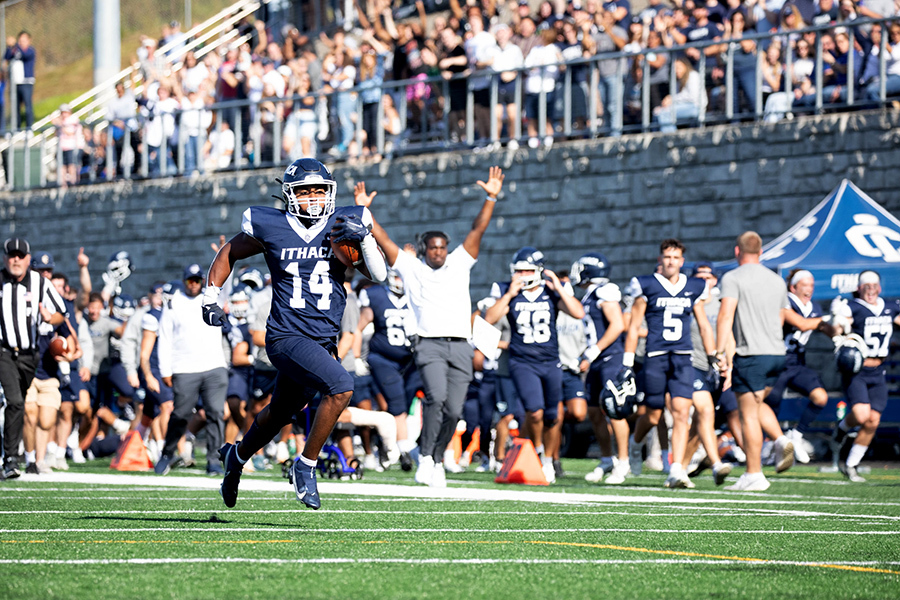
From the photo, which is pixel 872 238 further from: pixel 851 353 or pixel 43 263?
pixel 43 263

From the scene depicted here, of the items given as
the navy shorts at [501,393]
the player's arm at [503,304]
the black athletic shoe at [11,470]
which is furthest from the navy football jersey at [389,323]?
the black athletic shoe at [11,470]

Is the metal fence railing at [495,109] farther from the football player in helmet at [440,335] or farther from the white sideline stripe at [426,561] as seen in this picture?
the white sideline stripe at [426,561]

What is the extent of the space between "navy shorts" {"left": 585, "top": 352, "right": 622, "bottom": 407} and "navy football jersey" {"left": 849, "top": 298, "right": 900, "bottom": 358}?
2309mm

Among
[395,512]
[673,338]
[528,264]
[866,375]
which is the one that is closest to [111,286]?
[528,264]

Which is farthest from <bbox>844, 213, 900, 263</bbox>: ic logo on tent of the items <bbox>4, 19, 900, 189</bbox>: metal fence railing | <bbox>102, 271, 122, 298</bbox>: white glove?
<bbox>102, 271, 122, 298</bbox>: white glove

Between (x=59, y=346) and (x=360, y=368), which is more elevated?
(x=59, y=346)

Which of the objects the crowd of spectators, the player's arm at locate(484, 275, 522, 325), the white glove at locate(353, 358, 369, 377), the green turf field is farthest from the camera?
the crowd of spectators

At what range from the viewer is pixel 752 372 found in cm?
1157

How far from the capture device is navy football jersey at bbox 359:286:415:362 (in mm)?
14156

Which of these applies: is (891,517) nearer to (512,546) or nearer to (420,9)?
(512,546)

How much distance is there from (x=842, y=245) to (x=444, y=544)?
29.7 feet

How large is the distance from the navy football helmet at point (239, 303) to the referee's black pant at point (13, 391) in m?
2.98

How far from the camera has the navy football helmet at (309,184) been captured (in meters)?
7.59

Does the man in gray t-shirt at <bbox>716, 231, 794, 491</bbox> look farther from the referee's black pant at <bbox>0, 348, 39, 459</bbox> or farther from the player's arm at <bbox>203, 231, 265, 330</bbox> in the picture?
the referee's black pant at <bbox>0, 348, 39, 459</bbox>
